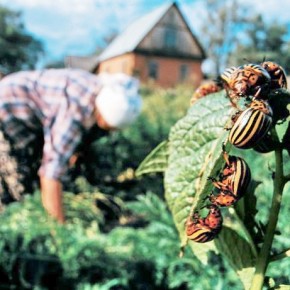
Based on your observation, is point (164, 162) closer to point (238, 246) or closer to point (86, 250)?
point (238, 246)

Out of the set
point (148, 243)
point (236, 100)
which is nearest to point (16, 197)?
point (148, 243)

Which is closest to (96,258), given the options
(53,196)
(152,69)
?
(53,196)

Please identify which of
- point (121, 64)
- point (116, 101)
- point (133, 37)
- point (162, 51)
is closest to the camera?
point (116, 101)

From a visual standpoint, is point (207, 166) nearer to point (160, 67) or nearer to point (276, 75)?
point (276, 75)

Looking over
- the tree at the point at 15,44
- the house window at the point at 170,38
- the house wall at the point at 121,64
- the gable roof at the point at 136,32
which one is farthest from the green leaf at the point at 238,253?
the tree at the point at 15,44

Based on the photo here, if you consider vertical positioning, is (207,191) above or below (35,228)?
above

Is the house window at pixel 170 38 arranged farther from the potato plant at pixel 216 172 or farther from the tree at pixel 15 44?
the potato plant at pixel 216 172

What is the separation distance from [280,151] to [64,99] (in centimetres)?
210

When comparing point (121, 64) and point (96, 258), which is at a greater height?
point (96, 258)

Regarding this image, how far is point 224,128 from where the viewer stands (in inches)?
16.0

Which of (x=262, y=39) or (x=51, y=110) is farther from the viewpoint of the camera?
(x=262, y=39)

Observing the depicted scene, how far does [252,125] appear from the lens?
0.35 metres

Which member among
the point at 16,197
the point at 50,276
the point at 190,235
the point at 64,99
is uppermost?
the point at 190,235

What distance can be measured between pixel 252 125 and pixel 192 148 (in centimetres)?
13
